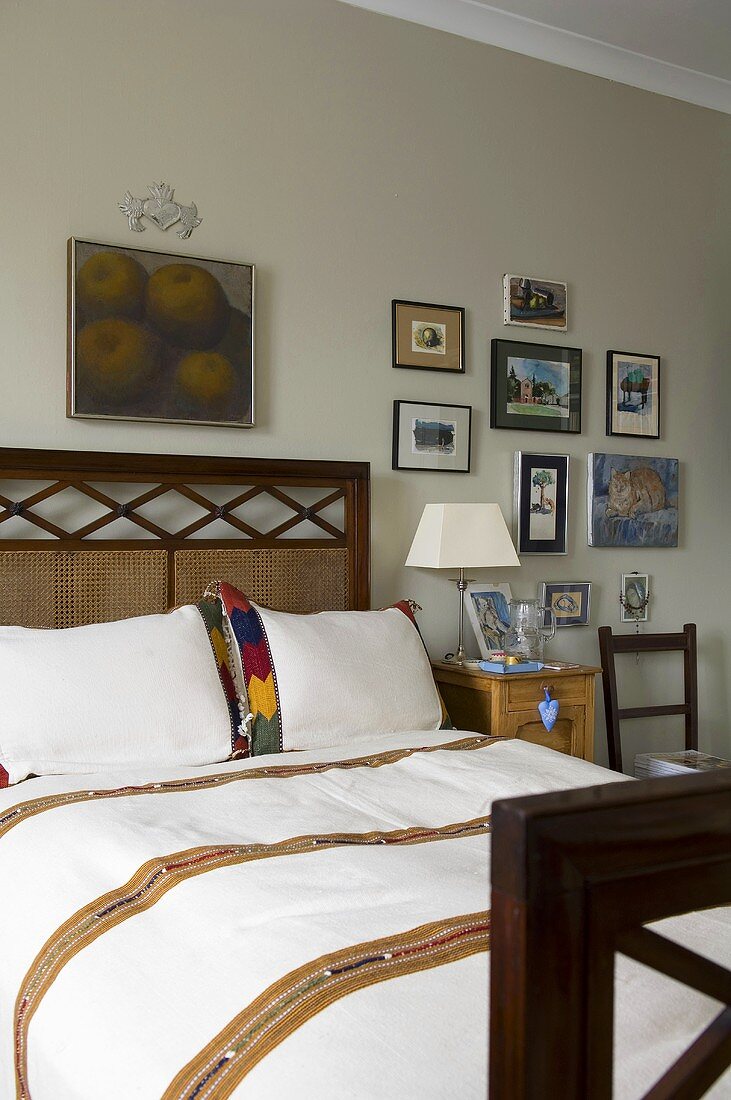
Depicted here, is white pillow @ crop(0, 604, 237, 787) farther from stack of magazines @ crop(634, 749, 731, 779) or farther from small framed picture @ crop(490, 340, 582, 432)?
stack of magazines @ crop(634, 749, 731, 779)

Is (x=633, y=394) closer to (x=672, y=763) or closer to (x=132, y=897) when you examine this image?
(x=672, y=763)

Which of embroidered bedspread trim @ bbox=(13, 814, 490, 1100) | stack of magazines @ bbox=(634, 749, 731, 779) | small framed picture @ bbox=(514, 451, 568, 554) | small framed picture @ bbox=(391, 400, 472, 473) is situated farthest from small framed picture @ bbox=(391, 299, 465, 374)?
embroidered bedspread trim @ bbox=(13, 814, 490, 1100)

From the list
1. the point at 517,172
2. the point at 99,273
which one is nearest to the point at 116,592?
the point at 99,273

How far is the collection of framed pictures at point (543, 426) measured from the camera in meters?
3.45

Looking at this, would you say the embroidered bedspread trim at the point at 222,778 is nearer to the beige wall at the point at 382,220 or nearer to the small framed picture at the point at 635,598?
the beige wall at the point at 382,220

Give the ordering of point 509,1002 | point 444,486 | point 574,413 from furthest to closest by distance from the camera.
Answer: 1. point 574,413
2. point 444,486
3. point 509,1002

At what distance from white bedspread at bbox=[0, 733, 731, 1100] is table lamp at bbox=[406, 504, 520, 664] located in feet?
3.64

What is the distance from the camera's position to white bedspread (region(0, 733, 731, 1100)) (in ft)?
3.67

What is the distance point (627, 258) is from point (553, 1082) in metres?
3.69

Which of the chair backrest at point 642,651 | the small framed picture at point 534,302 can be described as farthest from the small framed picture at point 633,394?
the chair backrest at point 642,651

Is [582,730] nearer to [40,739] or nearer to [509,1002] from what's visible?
[40,739]

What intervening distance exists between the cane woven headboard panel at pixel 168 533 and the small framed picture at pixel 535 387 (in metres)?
0.67

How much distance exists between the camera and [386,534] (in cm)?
340

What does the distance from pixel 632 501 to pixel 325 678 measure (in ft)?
5.94
